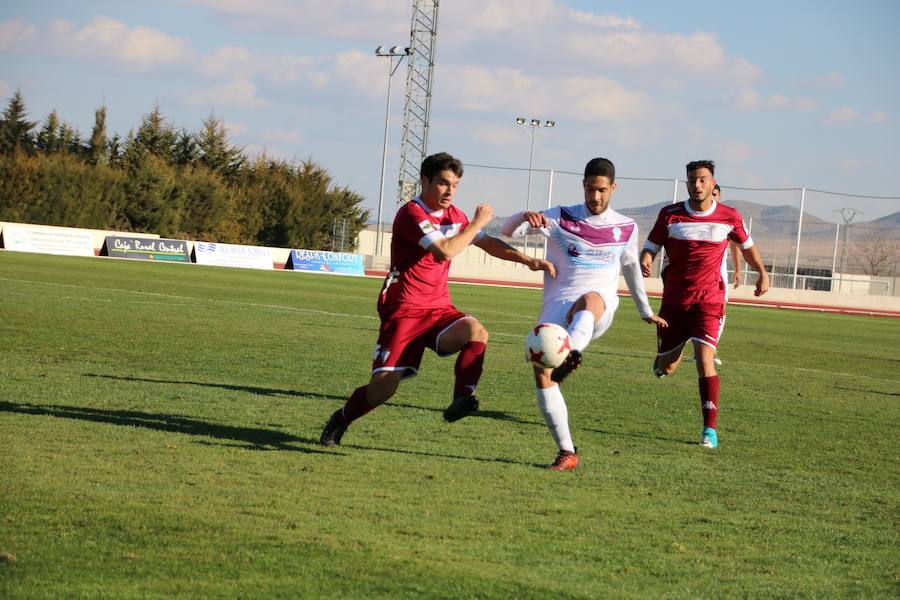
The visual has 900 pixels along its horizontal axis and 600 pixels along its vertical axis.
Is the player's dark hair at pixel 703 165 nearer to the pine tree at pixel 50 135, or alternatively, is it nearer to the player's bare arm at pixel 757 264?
the player's bare arm at pixel 757 264

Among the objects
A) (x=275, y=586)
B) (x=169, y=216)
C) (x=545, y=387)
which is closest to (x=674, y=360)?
(x=545, y=387)

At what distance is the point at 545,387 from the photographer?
686cm

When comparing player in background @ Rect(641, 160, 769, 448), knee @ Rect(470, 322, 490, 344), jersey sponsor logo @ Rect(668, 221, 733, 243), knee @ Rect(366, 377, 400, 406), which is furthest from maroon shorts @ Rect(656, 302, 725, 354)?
knee @ Rect(366, 377, 400, 406)

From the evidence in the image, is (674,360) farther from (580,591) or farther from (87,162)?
(87,162)

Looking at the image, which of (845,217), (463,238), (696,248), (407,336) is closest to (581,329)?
(463,238)

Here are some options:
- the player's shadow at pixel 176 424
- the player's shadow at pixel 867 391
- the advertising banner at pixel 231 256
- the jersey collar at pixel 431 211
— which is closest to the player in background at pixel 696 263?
the jersey collar at pixel 431 211

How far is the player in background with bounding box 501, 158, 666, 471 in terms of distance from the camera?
7.01m

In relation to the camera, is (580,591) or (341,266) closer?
(580,591)

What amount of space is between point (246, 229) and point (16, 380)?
54862 millimetres

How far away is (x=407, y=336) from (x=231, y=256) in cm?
4156

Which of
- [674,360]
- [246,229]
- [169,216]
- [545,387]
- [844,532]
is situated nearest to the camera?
[844,532]

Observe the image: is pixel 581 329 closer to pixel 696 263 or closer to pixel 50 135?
pixel 696 263

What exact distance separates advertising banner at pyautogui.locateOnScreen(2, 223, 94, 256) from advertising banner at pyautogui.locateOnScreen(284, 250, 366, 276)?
9.02m

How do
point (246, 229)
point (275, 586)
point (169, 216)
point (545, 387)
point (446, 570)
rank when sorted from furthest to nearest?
point (246, 229)
point (169, 216)
point (545, 387)
point (446, 570)
point (275, 586)
